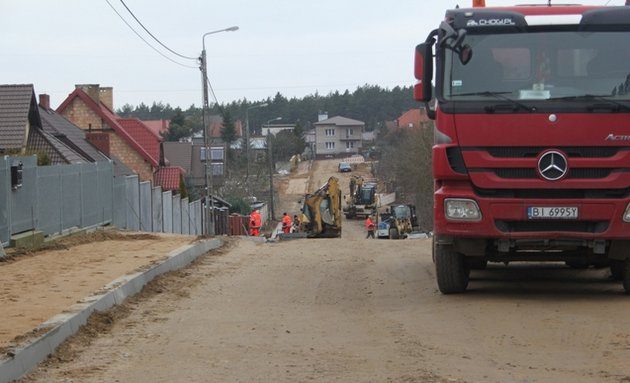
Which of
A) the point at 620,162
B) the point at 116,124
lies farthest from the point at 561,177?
the point at 116,124

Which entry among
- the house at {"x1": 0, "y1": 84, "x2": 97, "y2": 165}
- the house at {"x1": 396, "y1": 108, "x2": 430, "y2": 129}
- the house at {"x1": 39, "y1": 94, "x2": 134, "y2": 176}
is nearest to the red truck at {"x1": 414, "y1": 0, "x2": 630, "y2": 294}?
the house at {"x1": 0, "y1": 84, "x2": 97, "y2": 165}

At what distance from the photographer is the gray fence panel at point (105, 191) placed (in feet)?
80.8

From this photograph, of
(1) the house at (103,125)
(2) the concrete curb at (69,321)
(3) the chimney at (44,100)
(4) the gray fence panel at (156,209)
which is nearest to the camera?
(2) the concrete curb at (69,321)

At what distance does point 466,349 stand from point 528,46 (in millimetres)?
3898

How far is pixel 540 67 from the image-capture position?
33.3 ft

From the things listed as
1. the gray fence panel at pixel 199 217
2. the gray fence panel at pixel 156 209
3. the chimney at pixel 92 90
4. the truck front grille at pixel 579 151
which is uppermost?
the chimney at pixel 92 90

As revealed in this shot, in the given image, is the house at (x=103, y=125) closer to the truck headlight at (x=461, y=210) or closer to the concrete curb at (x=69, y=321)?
the concrete curb at (x=69, y=321)

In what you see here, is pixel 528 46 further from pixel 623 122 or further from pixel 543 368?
pixel 543 368

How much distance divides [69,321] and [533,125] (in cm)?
526

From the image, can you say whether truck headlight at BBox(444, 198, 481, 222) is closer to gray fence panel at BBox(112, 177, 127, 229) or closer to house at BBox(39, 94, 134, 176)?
gray fence panel at BBox(112, 177, 127, 229)

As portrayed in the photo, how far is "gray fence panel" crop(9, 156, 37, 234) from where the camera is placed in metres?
17.2

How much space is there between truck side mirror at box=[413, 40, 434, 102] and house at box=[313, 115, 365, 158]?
13916 centimetres

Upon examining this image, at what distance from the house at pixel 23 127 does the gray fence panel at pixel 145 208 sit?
10.4 feet

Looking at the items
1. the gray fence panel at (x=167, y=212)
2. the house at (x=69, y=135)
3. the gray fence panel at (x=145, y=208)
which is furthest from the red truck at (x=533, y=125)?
the house at (x=69, y=135)
